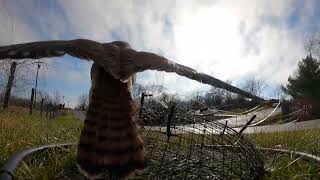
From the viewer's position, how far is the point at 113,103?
1693mm

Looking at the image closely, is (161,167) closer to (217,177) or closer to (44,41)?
(217,177)

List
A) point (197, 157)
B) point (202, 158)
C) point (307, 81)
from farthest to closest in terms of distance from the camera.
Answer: point (307, 81)
point (197, 157)
point (202, 158)

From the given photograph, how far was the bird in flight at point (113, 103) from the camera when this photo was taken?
58.2 inches

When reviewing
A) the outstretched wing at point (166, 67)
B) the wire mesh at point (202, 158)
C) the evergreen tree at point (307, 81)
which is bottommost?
the wire mesh at point (202, 158)

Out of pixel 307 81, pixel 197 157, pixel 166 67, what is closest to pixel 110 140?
pixel 166 67

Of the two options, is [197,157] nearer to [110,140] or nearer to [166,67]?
[110,140]

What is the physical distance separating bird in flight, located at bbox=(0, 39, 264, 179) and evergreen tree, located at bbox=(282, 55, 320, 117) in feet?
109

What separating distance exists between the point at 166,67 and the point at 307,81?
3552cm

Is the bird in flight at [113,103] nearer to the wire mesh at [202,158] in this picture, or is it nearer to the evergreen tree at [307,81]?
the wire mesh at [202,158]

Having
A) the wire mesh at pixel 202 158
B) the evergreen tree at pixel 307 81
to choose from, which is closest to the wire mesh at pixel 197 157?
the wire mesh at pixel 202 158

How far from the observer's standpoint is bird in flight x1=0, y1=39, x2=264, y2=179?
4.85 ft

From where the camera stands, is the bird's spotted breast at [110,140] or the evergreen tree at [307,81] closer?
the bird's spotted breast at [110,140]

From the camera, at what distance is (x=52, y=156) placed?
3461 mm

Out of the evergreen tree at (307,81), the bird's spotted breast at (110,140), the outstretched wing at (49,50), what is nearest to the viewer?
the outstretched wing at (49,50)
